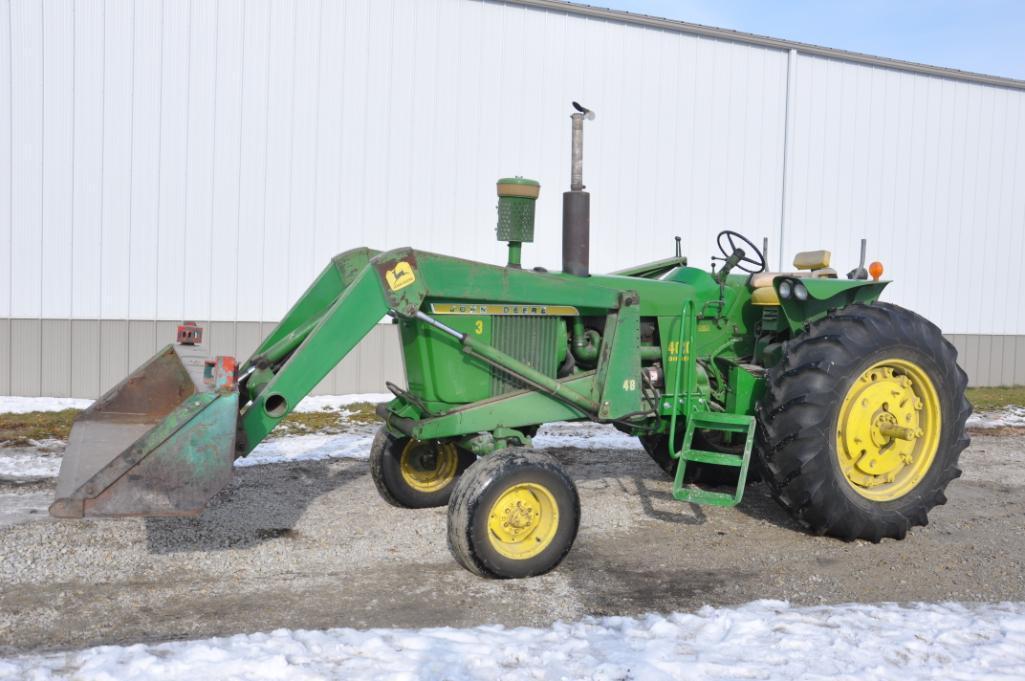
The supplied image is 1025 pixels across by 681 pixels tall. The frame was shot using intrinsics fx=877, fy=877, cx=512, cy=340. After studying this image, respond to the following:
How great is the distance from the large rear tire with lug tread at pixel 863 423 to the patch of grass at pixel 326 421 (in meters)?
4.28

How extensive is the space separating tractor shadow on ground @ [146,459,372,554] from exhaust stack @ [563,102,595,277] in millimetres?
2269

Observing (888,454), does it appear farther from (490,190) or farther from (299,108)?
(299,108)

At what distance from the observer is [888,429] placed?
515 centimetres

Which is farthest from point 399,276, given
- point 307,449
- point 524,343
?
point 307,449

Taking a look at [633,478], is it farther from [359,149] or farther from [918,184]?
[918,184]

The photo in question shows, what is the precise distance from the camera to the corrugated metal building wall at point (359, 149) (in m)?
10.0

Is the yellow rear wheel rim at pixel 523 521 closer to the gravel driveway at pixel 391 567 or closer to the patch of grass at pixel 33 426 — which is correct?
the gravel driveway at pixel 391 567

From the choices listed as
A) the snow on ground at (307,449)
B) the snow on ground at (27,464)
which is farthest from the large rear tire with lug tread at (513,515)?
the snow on ground at (27,464)

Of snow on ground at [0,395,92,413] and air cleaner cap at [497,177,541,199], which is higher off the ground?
air cleaner cap at [497,177,541,199]

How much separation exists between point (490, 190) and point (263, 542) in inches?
290

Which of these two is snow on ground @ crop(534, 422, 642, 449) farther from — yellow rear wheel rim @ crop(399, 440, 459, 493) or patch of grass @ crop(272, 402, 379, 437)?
yellow rear wheel rim @ crop(399, 440, 459, 493)

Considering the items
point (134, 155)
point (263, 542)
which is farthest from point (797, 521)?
point (134, 155)

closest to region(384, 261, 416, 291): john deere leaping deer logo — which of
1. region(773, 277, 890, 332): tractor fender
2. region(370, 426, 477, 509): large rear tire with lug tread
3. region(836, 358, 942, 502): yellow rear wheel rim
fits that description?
region(370, 426, 477, 509): large rear tire with lug tread

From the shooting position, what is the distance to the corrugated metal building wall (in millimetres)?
10000
